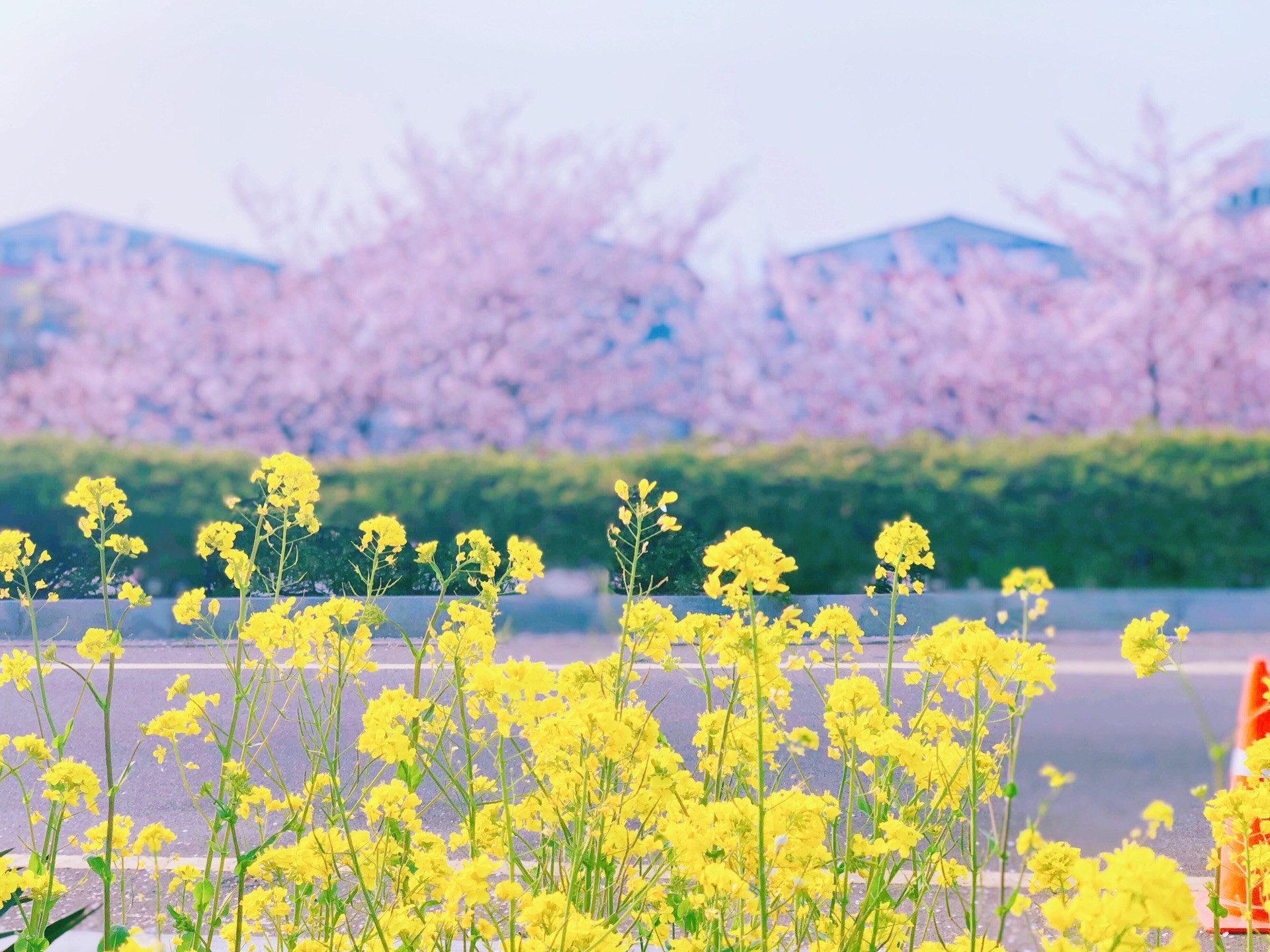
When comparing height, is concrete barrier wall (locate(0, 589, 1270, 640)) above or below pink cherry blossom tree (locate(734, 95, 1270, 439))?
below

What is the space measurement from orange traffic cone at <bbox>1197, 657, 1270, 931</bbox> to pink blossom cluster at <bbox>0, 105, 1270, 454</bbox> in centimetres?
1118

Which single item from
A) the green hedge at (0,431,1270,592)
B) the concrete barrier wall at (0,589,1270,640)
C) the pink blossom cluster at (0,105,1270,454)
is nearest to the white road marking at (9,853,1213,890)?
the concrete barrier wall at (0,589,1270,640)

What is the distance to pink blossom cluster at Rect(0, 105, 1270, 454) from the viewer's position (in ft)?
45.0

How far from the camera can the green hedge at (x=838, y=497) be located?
264 inches

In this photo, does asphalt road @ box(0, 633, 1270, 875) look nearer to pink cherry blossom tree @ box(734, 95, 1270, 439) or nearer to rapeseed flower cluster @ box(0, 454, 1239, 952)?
rapeseed flower cluster @ box(0, 454, 1239, 952)

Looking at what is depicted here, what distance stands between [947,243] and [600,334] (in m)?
16.1

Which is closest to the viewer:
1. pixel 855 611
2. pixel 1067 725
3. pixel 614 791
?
pixel 614 791

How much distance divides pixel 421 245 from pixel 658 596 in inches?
515

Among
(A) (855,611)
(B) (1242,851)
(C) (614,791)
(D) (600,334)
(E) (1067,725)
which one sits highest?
(D) (600,334)

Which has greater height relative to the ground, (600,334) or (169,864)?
(600,334)

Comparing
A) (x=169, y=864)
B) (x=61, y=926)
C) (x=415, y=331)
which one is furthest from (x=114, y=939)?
(x=415, y=331)

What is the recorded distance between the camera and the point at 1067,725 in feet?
15.7

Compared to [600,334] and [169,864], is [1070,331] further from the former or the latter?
[169,864]

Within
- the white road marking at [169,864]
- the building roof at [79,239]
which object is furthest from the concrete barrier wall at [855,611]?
the building roof at [79,239]
